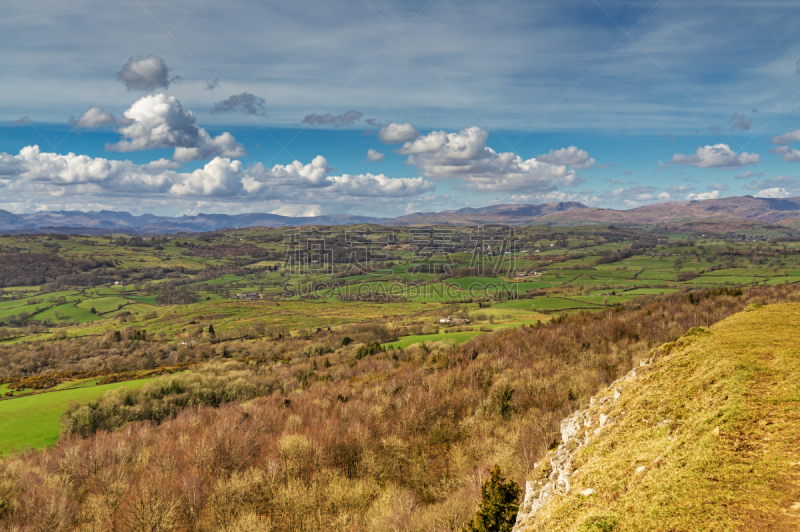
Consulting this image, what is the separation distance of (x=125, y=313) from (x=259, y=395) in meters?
125

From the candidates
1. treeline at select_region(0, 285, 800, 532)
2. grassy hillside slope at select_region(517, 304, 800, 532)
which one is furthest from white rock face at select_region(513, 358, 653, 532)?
treeline at select_region(0, 285, 800, 532)

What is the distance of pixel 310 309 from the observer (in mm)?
148875

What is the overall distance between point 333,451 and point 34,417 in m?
36.1

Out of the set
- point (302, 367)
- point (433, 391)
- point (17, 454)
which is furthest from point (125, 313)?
point (433, 391)

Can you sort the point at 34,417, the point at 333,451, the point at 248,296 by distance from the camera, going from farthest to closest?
the point at 248,296
the point at 34,417
the point at 333,451

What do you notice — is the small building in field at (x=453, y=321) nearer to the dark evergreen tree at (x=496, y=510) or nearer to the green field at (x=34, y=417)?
the green field at (x=34, y=417)

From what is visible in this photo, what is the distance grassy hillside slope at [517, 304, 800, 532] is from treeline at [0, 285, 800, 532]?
306 inches

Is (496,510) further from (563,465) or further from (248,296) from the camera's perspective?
(248,296)

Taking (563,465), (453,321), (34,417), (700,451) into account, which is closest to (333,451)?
(563,465)

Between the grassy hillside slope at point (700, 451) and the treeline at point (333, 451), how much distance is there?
25.5 feet

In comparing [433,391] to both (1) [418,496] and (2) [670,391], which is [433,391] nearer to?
(1) [418,496]

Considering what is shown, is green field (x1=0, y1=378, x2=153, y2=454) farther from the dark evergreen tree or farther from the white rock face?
the white rock face

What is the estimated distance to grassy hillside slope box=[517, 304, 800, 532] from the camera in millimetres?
5145

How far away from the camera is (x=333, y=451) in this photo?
2378 centimetres
